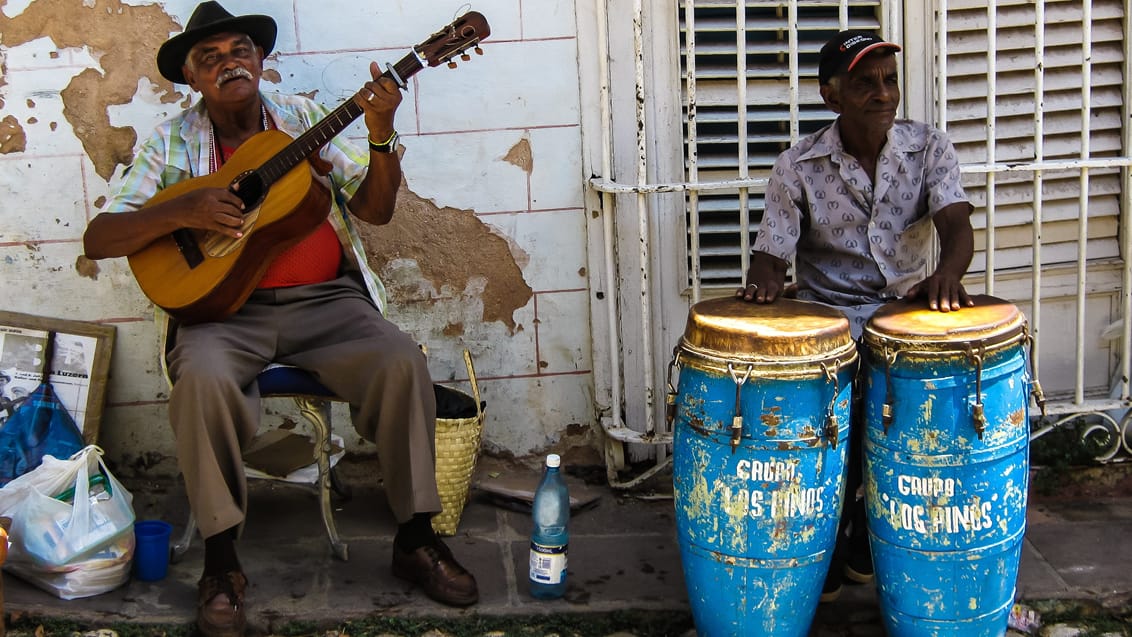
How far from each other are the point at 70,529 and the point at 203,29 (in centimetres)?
148

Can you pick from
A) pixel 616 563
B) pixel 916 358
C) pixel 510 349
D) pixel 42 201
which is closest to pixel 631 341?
pixel 510 349

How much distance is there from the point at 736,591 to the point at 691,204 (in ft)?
4.92

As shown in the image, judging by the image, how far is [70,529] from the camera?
3.38 metres

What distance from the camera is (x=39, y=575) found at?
3447mm

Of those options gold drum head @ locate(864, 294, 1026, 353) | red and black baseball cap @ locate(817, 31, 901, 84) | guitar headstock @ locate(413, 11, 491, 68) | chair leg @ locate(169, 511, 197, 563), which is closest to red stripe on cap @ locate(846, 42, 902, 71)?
red and black baseball cap @ locate(817, 31, 901, 84)

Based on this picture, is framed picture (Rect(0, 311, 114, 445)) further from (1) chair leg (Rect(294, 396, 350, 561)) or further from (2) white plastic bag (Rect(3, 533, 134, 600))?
(1) chair leg (Rect(294, 396, 350, 561))

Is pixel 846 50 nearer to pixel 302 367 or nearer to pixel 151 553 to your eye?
pixel 302 367

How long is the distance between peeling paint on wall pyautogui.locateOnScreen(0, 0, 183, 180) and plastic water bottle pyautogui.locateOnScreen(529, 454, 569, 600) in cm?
190

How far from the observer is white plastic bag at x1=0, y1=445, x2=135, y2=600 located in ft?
11.1

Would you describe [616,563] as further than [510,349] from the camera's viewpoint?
No

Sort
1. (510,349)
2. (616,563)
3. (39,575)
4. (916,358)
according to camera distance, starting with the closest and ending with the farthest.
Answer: (916,358) < (39,575) < (616,563) < (510,349)

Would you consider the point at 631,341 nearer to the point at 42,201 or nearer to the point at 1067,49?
the point at 1067,49

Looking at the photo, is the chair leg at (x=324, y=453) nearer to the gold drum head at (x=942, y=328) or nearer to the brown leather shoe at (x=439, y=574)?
the brown leather shoe at (x=439, y=574)

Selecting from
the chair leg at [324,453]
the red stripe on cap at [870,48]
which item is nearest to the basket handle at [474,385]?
the chair leg at [324,453]
